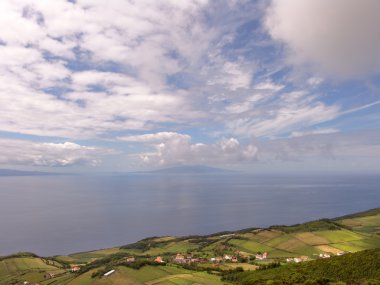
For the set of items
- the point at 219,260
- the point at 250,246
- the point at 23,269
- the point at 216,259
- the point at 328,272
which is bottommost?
the point at 23,269

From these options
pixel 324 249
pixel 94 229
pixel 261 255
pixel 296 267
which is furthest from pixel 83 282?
pixel 94 229

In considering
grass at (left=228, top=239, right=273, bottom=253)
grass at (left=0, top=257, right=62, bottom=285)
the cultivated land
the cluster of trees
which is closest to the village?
the cultivated land

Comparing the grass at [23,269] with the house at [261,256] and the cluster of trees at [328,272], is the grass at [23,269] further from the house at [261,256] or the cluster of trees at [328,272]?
the house at [261,256]

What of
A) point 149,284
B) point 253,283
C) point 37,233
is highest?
point 253,283

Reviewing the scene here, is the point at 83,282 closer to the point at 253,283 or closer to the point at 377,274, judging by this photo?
the point at 253,283

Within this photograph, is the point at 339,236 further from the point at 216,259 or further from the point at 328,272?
the point at 328,272

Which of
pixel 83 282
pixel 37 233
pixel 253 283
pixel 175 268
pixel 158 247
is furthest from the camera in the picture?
pixel 37 233

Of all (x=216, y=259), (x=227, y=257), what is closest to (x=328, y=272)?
(x=216, y=259)
